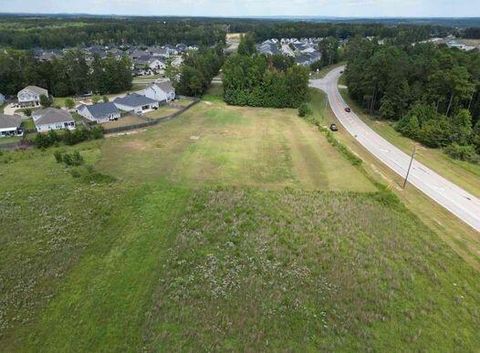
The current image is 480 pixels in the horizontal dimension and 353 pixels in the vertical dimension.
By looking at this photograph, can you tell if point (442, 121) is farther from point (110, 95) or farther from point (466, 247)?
point (110, 95)

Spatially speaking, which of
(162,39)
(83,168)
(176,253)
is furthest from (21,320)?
(162,39)

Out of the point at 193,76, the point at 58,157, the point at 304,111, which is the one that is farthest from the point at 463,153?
the point at 193,76

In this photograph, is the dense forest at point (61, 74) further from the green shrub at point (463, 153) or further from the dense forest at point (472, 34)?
the dense forest at point (472, 34)

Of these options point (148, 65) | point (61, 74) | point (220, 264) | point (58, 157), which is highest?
point (61, 74)

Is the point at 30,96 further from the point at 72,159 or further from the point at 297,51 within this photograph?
the point at 297,51

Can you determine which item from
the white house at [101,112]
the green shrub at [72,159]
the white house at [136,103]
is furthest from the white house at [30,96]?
the green shrub at [72,159]

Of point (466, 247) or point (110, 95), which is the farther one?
point (110, 95)
